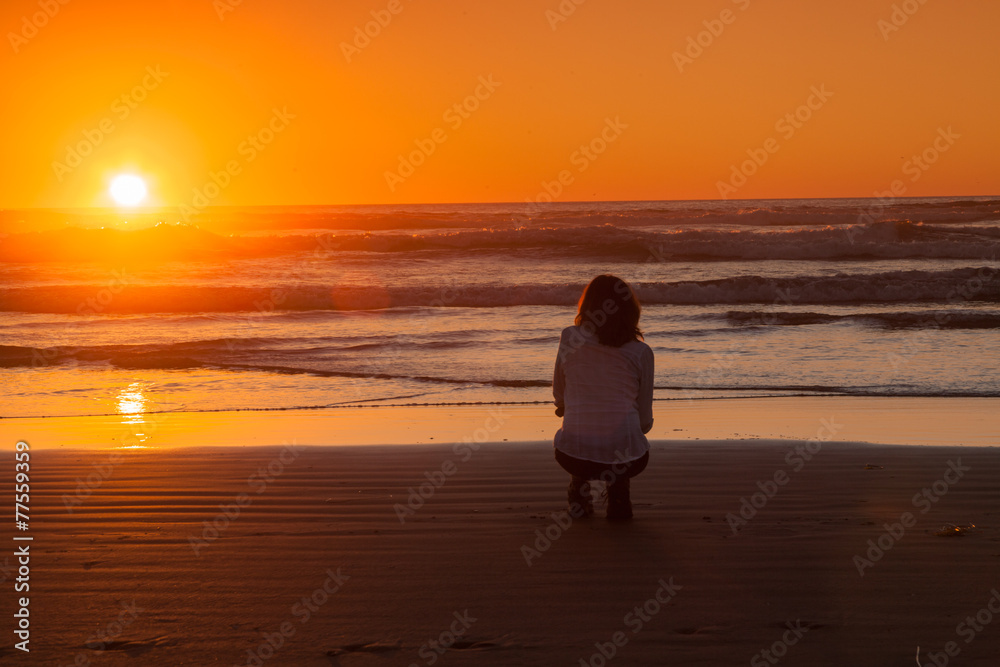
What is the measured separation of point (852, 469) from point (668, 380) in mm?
→ 4428

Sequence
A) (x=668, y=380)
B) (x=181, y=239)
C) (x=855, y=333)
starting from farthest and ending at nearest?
1. (x=181, y=239)
2. (x=855, y=333)
3. (x=668, y=380)

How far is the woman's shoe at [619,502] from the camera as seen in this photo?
4.35m

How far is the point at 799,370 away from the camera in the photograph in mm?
10211

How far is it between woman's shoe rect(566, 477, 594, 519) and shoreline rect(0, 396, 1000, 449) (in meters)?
2.17

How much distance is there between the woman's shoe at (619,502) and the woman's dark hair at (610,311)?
0.73 meters

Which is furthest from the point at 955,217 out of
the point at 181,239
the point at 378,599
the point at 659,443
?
the point at 378,599

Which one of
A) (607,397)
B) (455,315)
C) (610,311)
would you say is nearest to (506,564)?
(607,397)

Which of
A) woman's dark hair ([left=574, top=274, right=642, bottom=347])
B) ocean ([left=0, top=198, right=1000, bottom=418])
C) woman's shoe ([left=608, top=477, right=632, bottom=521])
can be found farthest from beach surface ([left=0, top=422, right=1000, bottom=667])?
ocean ([left=0, top=198, right=1000, bottom=418])

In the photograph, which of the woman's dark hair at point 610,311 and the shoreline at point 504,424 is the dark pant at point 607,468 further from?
the shoreline at point 504,424

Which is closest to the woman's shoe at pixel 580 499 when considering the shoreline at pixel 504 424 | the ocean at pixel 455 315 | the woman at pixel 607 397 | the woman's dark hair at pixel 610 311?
the woman at pixel 607 397

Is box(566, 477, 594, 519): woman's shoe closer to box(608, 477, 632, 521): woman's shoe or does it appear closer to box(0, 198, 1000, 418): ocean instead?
box(608, 477, 632, 521): woman's shoe

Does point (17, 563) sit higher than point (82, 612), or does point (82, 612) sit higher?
point (17, 563)

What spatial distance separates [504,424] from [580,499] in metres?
3.01

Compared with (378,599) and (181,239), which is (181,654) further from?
(181,239)
